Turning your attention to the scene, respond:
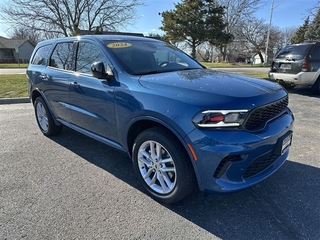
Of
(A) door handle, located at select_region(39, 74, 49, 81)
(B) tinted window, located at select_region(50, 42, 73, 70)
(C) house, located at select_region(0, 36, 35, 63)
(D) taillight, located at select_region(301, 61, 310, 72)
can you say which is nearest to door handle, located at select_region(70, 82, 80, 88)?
(B) tinted window, located at select_region(50, 42, 73, 70)

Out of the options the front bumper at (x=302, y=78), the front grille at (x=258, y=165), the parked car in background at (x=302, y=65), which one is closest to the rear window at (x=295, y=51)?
the parked car in background at (x=302, y=65)

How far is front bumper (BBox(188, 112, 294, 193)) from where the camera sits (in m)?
1.96

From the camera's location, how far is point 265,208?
238 cm

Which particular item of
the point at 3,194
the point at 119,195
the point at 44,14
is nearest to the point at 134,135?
the point at 119,195

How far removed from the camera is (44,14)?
23.0 metres

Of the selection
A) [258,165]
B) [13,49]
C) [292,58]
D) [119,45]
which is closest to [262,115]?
[258,165]

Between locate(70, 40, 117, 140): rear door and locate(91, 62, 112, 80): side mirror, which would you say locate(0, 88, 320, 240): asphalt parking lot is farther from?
locate(91, 62, 112, 80): side mirror

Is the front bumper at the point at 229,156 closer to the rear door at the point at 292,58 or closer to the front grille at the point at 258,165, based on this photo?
the front grille at the point at 258,165

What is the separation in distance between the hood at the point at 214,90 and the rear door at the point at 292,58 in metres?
6.41

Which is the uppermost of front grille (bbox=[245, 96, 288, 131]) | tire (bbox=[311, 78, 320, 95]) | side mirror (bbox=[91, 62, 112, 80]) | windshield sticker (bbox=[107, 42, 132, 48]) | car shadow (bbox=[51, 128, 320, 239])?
windshield sticker (bbox=[107, 42, 132, 48])

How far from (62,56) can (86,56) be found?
30.8 inches

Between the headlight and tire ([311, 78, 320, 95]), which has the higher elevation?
the headlight

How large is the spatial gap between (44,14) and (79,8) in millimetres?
3714

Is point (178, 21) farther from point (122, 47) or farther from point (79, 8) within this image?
point (122, 47)
